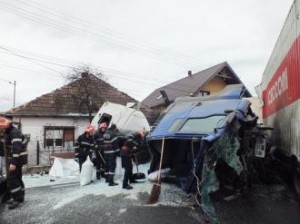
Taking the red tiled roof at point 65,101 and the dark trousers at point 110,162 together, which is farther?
the red tiled roof at point 65,101

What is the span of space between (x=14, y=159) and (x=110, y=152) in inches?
99.6

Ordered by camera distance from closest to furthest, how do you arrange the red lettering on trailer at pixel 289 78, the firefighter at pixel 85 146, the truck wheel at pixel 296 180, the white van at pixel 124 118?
the red lettering on trailer at pixel 289 78
the truck wheel at pixel 296 180
the firefighter at pixel 85 146
the white van at pixel 124 118

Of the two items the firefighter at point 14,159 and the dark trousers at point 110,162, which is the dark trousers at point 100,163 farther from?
the firefighter at point 14,159

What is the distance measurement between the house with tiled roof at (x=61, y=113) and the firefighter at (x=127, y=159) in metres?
10.6

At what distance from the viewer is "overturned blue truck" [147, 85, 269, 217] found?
642 cm

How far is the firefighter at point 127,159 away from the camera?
7.91 m

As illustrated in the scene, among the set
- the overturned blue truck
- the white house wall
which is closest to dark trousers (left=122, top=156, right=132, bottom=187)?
the overturned blue truck

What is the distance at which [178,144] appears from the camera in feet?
27.1

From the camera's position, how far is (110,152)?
8570 mm

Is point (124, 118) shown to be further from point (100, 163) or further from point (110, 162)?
point (110, 162)

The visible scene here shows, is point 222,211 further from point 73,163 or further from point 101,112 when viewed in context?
point 101,112

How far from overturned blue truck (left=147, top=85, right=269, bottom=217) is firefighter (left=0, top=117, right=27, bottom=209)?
2791mm

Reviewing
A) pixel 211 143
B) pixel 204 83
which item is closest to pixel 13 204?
pixel 211 143

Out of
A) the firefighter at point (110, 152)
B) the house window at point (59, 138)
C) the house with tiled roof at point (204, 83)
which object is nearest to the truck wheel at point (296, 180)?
the firefighter at point (110, 152)
